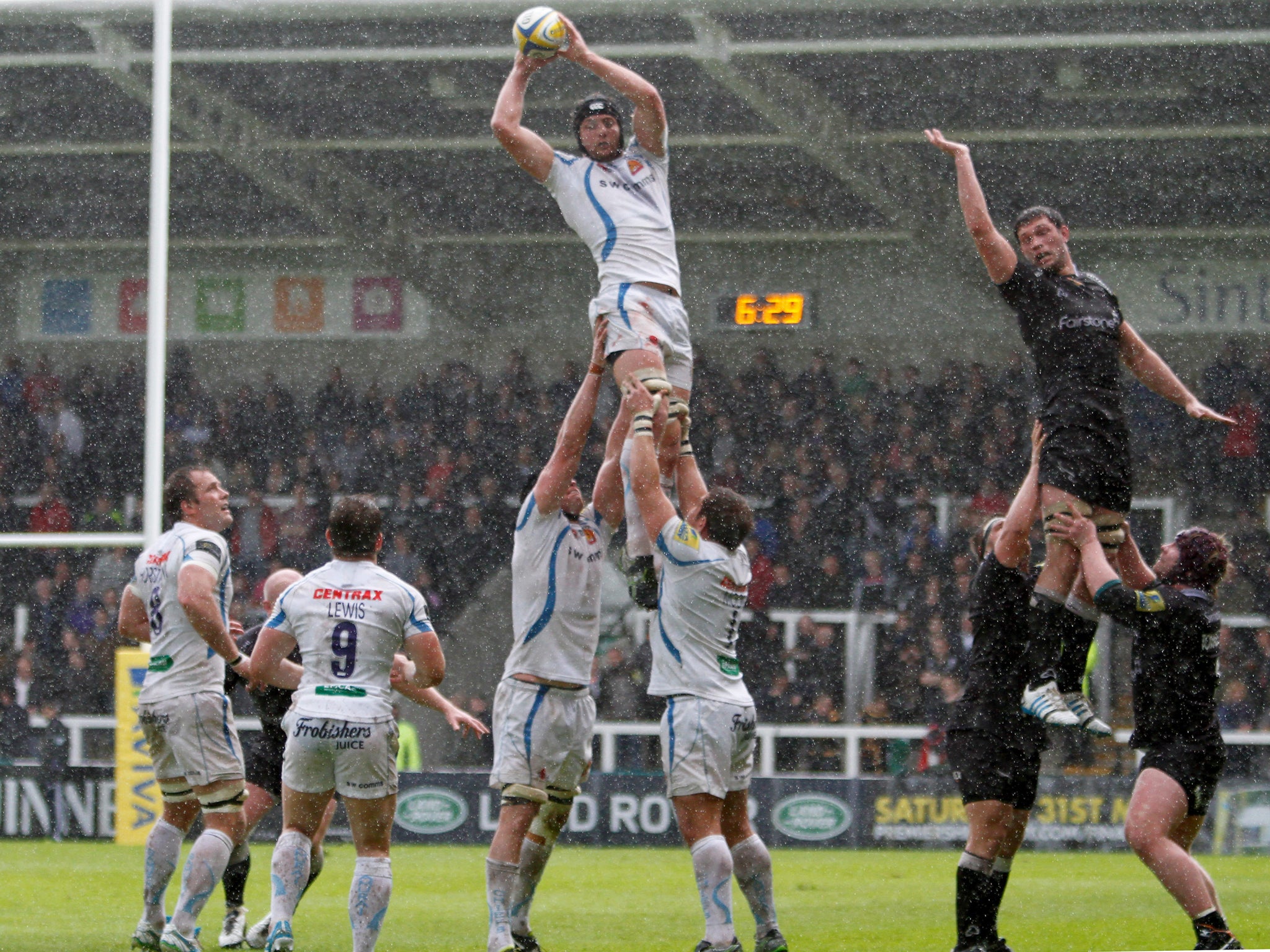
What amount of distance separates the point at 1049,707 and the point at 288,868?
288 cm

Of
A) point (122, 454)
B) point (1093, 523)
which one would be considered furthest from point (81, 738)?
point (1093, 523)

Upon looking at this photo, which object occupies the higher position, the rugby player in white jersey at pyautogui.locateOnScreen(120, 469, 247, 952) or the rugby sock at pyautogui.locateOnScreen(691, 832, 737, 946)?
the rugby player in white jersey at pyautogui.locateOnScreen(120, 469, 247, 952)

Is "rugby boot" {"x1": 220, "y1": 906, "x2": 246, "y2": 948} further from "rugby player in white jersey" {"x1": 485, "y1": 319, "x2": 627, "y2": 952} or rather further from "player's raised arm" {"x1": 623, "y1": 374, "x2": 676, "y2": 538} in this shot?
"player's raised arm" {"x1": 623, "y1": 374, "x2": 676, "y2": 538}

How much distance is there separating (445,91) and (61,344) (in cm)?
554

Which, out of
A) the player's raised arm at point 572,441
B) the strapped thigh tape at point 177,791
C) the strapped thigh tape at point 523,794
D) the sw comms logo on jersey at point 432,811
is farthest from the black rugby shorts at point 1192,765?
the sw comms logo on jersey at point 432,811

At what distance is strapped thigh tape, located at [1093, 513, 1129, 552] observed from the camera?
259 inches

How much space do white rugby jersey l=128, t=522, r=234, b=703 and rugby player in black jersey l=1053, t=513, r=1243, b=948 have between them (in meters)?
3.32

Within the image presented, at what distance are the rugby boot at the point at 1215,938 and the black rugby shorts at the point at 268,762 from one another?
151 inches

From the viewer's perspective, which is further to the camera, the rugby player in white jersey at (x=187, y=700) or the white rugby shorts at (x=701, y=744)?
the rugby player in white jersey at (x=187, y=700)

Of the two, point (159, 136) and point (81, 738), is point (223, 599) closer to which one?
point (159, 136)

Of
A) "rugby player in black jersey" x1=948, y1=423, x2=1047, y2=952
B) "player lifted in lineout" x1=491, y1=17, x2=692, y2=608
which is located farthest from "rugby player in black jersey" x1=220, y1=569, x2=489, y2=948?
"rugby player in black jersey" x1=948, y1=423, x2=1047, y2=952

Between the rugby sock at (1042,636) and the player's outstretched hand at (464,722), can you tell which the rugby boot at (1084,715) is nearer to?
the rugby sock at (1042,636)

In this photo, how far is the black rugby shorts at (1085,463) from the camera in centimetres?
645

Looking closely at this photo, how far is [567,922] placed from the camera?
858cm
